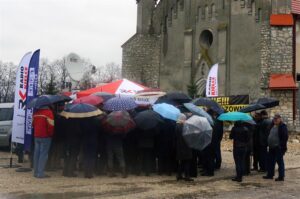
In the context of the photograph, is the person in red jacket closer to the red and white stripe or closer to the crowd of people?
the crowd of people

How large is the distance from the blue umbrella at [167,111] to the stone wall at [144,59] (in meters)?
22.0

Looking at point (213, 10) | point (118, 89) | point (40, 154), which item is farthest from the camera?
point (213, 10)

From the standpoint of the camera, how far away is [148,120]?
1165cm

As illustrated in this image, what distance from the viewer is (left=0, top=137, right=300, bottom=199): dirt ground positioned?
A: 949cm

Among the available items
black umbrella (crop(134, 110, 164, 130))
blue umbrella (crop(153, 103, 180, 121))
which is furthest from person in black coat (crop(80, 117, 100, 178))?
blue umbrella (crop(153, 103, 180, 121))

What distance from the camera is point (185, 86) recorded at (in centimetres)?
3203

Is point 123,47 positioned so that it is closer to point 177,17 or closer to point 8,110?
point 177,17

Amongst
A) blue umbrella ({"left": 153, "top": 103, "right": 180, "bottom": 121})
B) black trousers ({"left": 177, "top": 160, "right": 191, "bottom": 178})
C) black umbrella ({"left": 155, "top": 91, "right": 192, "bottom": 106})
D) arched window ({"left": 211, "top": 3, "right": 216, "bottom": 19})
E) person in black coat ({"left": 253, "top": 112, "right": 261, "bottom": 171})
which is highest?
arched window ({"left": 211, "top": 3, "right": 216, "bottom": 19})

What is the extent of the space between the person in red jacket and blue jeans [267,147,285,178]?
18.6ft

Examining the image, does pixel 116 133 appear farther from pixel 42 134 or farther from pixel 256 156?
pixel 256 156

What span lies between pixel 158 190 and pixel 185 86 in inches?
874

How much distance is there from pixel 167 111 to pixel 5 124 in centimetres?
755

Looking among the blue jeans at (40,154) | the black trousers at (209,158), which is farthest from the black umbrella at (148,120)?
the blue jeans at (40,154)

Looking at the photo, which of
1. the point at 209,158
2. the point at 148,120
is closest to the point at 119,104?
the point at 148,120
